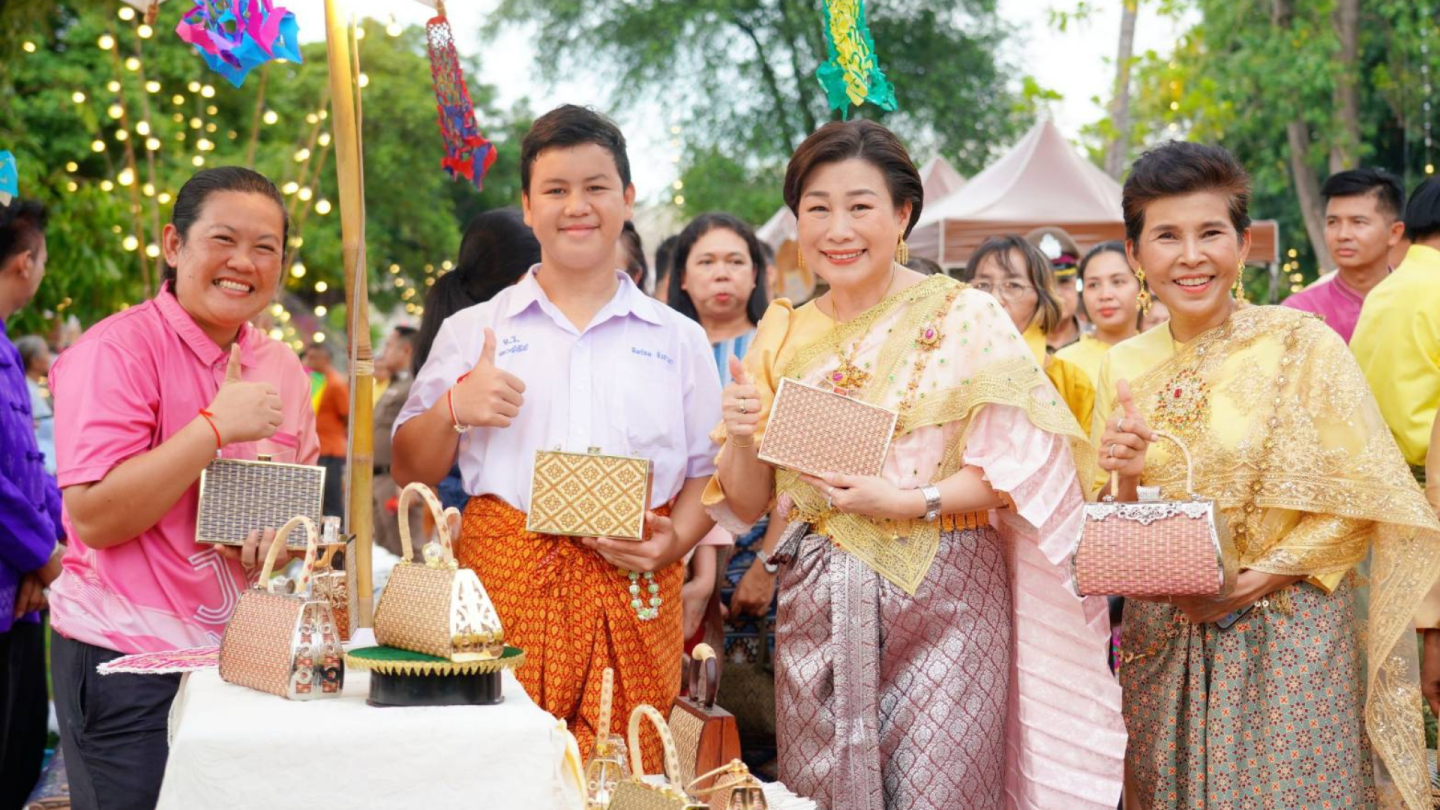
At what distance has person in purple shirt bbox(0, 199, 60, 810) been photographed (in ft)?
12.9

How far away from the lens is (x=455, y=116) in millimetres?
3873

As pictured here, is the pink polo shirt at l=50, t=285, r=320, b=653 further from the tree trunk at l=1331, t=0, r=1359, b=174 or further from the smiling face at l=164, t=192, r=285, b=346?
the tree trunk at l=1331, t=0, r=1359, b=174

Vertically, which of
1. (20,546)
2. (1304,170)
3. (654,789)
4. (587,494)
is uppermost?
(1304,170)

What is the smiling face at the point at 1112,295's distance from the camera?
5086mm

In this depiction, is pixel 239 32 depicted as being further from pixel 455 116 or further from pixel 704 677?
pixel 704 677

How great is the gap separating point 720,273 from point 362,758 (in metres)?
2.74

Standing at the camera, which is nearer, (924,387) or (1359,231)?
(924,387)

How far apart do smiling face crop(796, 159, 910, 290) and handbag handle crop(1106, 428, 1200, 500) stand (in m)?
0.67

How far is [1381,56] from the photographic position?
1622 centimetres

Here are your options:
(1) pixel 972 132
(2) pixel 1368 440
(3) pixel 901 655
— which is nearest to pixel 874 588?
(3) pixel 901 655

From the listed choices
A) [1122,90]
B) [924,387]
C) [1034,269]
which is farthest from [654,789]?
[1122,90]

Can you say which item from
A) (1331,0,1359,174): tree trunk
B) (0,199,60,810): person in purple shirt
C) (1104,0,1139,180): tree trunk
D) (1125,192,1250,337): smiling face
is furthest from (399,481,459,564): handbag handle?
(1331,0,1359,174): tree trunk

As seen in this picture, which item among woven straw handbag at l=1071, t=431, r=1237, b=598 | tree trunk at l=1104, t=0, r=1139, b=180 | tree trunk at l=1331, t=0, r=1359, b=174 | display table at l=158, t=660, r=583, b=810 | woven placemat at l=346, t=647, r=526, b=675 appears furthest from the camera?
tree trunk at l=1331, t=0, r=1359, b=174

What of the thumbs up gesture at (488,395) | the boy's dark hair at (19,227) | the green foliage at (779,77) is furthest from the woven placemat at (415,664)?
the green foliage at (779,77)
